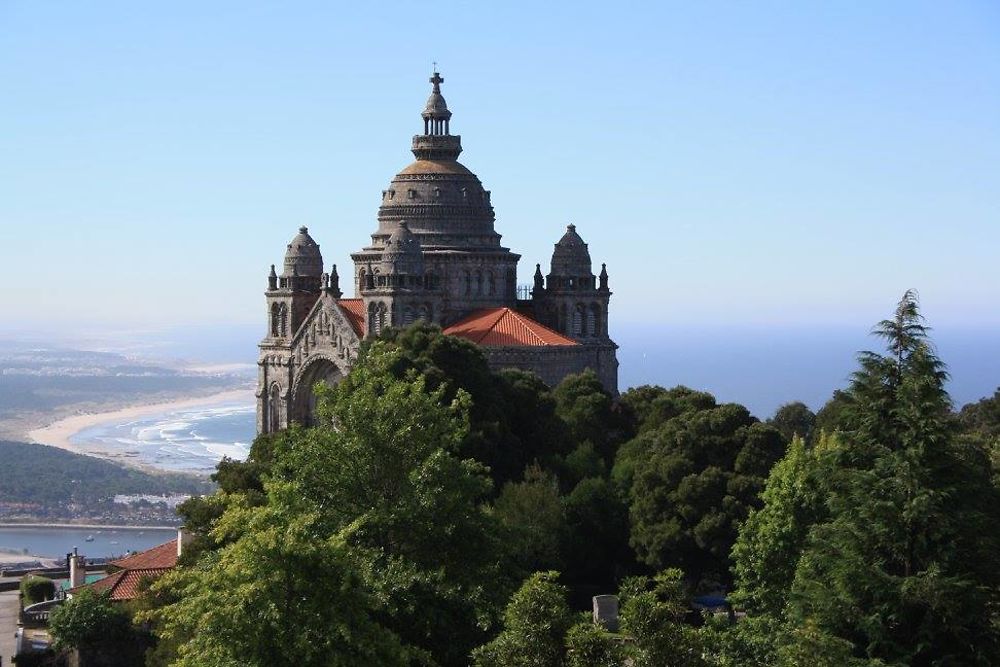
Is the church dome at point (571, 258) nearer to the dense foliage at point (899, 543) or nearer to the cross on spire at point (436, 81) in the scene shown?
the cross on spire at point (436, 81)

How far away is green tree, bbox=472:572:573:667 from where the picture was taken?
37.1 metres

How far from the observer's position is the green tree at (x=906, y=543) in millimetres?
37312

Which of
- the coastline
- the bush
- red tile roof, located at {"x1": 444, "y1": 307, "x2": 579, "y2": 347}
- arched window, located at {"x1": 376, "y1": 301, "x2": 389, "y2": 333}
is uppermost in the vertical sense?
arched window, located at {"x1": 376, "y1": 301, "x2": 389, "y2": 333}

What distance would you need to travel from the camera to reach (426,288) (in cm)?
9706

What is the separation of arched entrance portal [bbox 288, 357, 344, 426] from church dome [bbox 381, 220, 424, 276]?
6696 millimetres

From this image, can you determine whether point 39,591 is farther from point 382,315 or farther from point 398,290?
point 398,290

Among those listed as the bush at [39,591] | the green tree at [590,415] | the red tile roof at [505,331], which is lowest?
the bush at [39,591]

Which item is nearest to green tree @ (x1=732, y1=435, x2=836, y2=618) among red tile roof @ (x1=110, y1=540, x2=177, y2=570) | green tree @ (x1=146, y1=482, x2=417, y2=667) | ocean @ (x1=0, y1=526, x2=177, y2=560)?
green tree @ (x1=146, y1=482, x2=417, y2=667)

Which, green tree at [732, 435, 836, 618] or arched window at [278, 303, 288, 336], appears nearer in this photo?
green tree at [732, 435, 836, 618]

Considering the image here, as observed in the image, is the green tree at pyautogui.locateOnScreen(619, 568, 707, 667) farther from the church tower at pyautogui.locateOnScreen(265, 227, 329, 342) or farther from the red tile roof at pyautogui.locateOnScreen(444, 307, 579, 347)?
the church tower at pyautogui.locateOnScreen(265, 227, 329, 342)

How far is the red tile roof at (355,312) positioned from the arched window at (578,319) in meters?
11.1

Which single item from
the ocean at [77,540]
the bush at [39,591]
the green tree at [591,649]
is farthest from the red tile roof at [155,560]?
the ocean at [77,540]

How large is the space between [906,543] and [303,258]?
71016 mm

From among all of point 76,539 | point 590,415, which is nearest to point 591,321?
point 590,415
